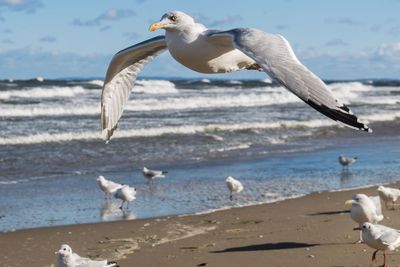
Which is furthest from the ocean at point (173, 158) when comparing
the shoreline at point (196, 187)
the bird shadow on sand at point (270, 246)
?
the bird shadow on sand at point (270, 246)

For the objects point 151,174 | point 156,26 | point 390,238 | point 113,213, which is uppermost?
point 156,26

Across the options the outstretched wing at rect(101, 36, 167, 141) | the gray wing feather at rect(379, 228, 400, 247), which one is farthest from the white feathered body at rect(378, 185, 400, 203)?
the outstretched wing at rect(101, 36, 167, 141)

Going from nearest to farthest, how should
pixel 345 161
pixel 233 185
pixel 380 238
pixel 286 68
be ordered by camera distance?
pixel 286 68 < pixel 380 238 < pixel 233 185 < pixel 345 161

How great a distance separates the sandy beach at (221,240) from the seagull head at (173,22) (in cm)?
274

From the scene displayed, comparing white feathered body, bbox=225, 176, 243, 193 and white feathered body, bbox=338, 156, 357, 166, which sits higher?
white feathered body, bbox=338, 156, 357, 166

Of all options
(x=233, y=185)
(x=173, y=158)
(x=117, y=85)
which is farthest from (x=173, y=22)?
(x=173, y=158)

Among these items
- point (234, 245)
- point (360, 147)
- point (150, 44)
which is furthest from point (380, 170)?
point (150, 44)

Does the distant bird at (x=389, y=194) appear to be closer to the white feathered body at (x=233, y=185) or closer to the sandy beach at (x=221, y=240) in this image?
the sandy beach at (x=221, y=240)

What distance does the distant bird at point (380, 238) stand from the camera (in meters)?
6.72

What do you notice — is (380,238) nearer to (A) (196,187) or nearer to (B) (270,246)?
(B) (270,246)

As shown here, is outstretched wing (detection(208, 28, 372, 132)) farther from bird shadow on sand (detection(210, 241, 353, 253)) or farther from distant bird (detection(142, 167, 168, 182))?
distant bird (detection(142, 167, 168, 182))

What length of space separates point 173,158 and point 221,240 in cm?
717

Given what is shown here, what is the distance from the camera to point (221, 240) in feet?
25.8

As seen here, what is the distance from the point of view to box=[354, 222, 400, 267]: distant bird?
22.0 ft
